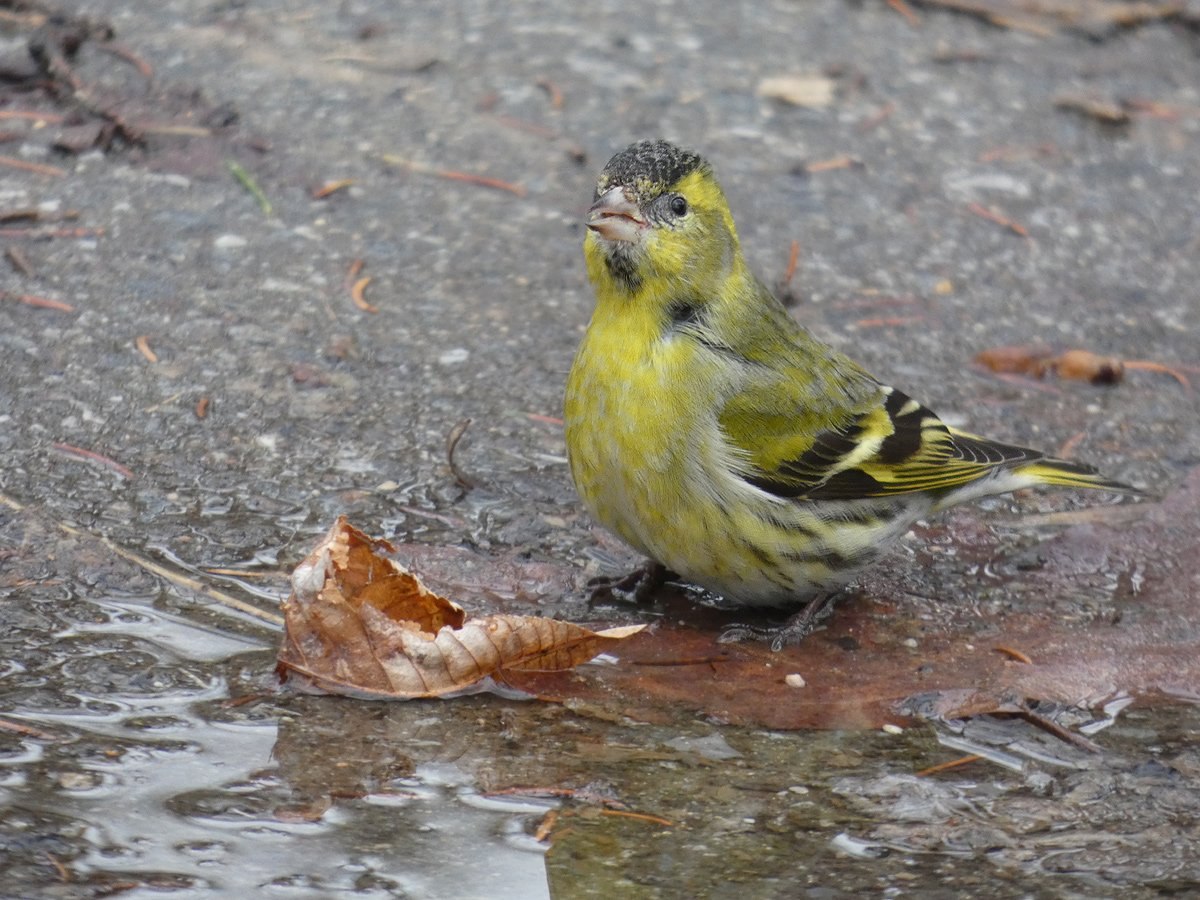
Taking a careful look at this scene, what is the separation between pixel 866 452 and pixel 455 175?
299 centimetres

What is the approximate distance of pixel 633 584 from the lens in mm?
4801

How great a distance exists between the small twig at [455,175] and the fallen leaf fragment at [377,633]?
3.40 m

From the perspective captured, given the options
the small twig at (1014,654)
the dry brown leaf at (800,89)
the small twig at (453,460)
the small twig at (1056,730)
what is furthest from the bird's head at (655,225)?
the dry brown leaf at (800,89)

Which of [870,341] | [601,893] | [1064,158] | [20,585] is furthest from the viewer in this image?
[1064,158]

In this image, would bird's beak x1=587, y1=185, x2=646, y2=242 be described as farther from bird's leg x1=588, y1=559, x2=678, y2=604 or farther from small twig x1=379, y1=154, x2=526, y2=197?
small twig x1=379, y1=154, x2=526, y2=197

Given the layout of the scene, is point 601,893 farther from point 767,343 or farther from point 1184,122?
point 1184,122

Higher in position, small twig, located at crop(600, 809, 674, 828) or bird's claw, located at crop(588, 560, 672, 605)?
bird's claw, located at crop(588, 560, 672, 605)

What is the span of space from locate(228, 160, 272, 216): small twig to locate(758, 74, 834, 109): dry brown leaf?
9.01 feet

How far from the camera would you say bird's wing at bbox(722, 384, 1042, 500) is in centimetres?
468

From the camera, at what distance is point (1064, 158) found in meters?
8.05

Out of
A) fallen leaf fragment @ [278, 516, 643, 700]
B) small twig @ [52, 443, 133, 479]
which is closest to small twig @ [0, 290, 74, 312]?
small twig @ [52, 443, 133, 479]

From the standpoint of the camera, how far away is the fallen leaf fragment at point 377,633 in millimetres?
3969

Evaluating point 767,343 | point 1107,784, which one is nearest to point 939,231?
point 767,343

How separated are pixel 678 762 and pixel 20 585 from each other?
5.84 ft
